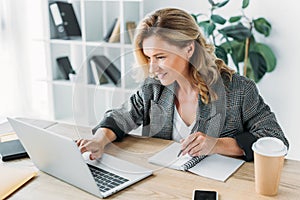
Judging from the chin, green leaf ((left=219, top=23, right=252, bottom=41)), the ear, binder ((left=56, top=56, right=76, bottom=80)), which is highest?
the ear

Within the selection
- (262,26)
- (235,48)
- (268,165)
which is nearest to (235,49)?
(235,48)

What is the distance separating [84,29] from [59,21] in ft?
0.83

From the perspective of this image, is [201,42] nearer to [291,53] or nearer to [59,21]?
[291,53]

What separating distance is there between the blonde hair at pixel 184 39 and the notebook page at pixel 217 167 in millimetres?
202

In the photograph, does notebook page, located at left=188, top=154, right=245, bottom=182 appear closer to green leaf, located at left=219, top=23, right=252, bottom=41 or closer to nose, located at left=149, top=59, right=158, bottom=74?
nose, located at left=149, top=59, right=158, bottom=74

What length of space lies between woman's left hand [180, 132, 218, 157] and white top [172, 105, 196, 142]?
0.08 meters

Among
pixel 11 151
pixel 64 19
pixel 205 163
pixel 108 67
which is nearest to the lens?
pixel 205 163

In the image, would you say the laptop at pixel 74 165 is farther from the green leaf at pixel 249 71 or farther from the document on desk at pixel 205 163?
the green leaf at pixel 249 71

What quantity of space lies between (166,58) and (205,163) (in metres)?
0.35

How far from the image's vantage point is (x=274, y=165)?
1005mm

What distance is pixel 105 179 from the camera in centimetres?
111

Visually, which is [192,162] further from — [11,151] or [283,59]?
[283,59]

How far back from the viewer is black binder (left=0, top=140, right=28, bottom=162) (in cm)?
129

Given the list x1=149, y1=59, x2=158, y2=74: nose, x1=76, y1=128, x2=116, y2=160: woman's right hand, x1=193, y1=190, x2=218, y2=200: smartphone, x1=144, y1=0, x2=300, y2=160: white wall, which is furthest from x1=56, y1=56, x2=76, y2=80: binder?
x1=193, y1=190, x2=218, y2=200: smartphone
